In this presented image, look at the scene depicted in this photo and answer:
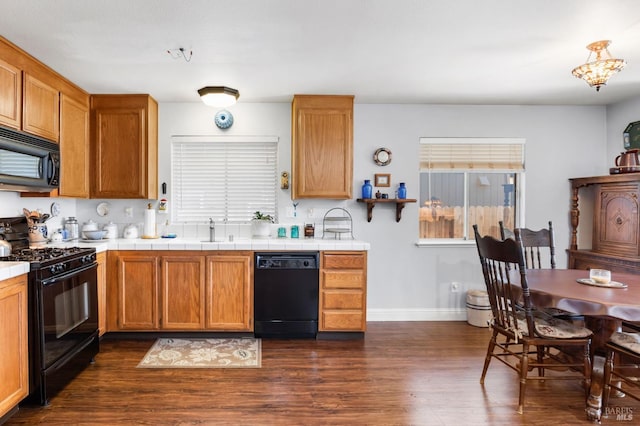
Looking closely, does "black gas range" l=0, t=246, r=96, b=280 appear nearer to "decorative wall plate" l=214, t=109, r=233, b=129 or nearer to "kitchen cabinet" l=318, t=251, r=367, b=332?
"decorative wall plate" l=214, t=109, r=233, b=129

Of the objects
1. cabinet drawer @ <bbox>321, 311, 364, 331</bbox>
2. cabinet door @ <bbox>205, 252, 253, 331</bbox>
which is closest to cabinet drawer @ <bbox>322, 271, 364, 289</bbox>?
cabinet drawer @ <bbox>321, 311, 364, 331</bbox>

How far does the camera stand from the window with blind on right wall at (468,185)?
161 inches

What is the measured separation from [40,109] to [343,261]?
279cm

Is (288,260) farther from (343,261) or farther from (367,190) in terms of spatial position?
(367,190)

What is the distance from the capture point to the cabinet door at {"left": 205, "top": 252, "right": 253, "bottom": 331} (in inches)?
134

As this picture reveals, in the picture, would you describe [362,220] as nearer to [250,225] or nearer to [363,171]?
[363,171]

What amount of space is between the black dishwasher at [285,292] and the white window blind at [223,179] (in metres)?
0.84

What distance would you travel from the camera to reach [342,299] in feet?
11.4

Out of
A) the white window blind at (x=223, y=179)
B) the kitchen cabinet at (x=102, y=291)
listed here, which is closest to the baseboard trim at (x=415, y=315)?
the white window blind at (x=223, y=179)

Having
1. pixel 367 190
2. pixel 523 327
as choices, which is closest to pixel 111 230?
pixel 367 190

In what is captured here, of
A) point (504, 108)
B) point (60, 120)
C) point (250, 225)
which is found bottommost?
point (250, 225)

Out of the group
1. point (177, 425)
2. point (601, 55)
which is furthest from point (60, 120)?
point (601, 55)

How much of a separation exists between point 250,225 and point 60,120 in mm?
1946

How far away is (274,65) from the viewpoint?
117 inches
